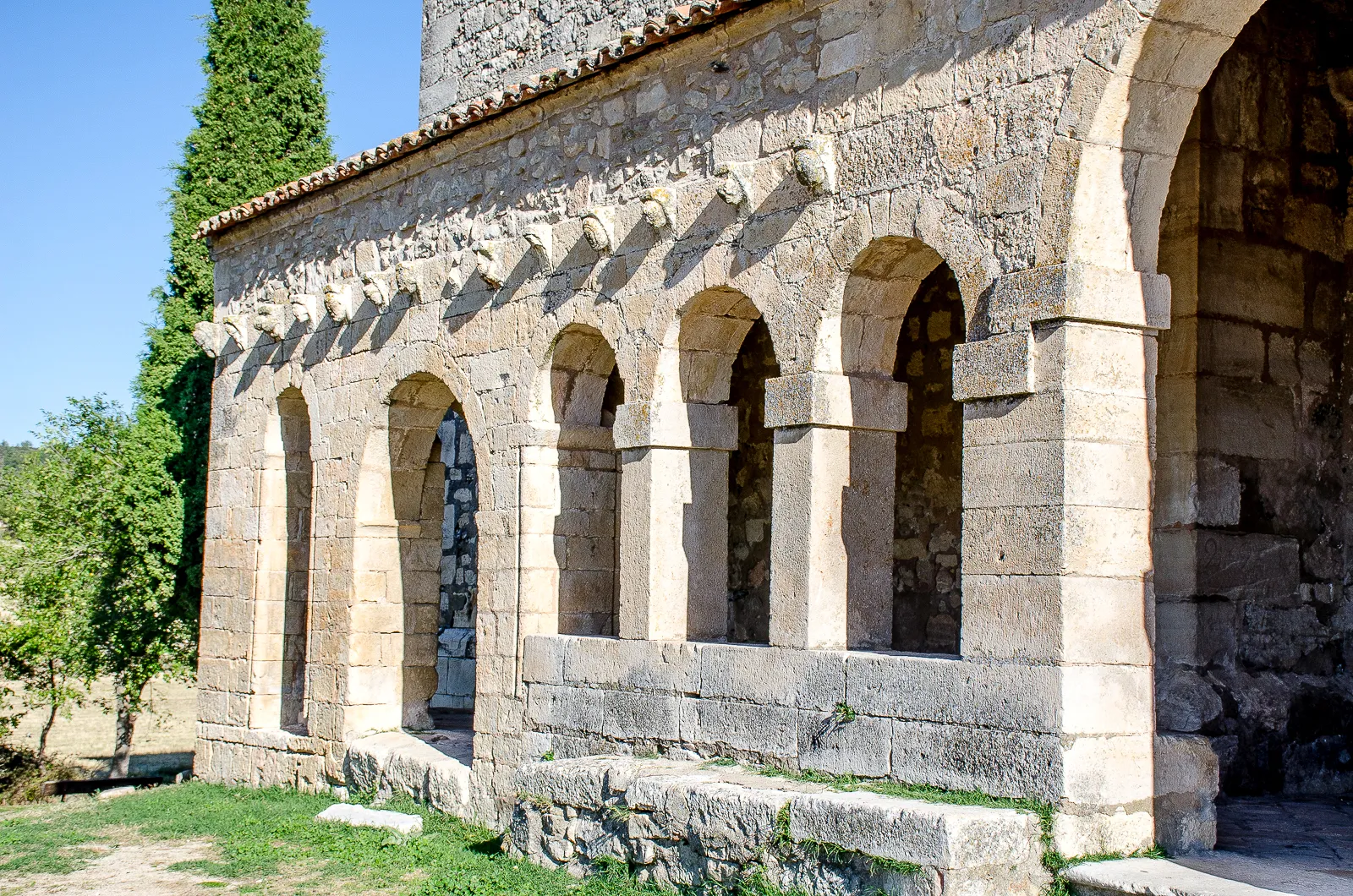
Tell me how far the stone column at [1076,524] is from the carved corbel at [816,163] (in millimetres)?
1224

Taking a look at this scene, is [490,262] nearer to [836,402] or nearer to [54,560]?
[836,402]

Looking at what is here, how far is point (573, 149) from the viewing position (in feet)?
29.2

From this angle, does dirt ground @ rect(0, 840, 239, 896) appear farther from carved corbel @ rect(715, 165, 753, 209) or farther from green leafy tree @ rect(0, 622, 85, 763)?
green leafy tree @ rect(0, 622, 85, 763)

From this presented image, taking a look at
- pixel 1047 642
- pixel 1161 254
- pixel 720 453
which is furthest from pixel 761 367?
pixel 1047 642

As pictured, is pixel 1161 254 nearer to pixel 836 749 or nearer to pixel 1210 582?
pixel 1210 582

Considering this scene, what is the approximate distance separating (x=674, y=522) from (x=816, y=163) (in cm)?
217

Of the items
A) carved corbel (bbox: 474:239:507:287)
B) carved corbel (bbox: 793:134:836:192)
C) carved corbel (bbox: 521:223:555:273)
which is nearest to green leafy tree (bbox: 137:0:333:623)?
carved corbel (bbox: 474:239:507:287)

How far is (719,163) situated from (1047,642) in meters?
3.19

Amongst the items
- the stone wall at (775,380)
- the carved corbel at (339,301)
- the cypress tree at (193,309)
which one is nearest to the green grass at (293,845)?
the stone wall at (775,380)

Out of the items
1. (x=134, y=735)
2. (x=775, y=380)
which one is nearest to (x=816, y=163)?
(x=775, y=380)

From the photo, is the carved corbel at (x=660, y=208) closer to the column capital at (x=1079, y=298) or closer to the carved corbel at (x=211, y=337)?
the column capital at (x=1079, y=298)

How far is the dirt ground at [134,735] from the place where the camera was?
16.5m

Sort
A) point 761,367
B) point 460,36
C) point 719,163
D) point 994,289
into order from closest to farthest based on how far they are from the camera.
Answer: point 994,289 < point 719,163 < point 761,367 < point 460,36

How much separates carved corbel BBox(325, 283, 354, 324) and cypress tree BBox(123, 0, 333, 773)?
359cm
